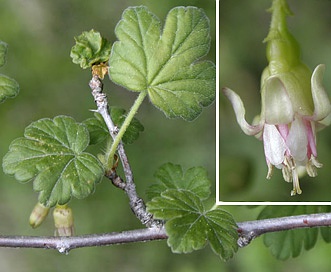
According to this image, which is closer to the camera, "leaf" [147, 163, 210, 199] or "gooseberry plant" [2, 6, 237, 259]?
"gooseberry plant" [2, 6, 237, 259]

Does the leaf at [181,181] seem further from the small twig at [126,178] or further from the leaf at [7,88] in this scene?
the leaf at [7,88]

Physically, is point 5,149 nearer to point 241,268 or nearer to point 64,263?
point 64,263

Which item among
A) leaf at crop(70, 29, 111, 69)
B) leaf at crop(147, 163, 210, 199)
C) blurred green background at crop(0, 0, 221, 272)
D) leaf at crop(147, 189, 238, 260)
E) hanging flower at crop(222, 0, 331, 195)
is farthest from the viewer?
blurred green background at crop(0, 0, 221, 272)

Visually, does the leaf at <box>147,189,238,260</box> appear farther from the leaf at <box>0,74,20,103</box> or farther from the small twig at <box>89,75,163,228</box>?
the leaf at <box>0,74,20,103</box>

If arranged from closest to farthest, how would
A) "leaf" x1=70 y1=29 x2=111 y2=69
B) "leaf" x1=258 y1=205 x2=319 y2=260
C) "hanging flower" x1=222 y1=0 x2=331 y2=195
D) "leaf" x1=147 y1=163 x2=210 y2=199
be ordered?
"leaf" x1=70 y1=29 x2=111 y2=69 < "hanging flower" x1=222 y1=0 x2=331 y2=195 < "leaf" x1=147 y1=163 x2=210 y2=199 < "leaf" x1=258 y1=205 x2=319 y2=260

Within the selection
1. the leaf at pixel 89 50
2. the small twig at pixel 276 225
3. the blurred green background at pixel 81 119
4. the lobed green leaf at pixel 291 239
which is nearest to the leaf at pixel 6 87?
the leaf at pixel 89 50

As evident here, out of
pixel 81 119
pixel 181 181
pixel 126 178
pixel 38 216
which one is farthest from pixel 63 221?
pixel 81 119

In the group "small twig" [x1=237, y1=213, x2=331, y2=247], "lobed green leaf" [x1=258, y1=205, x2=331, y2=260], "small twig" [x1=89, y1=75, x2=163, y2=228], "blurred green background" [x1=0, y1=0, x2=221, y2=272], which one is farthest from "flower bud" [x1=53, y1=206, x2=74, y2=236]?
"blurred green background" [x1=0, y1=0, x2=221, y2=272]
